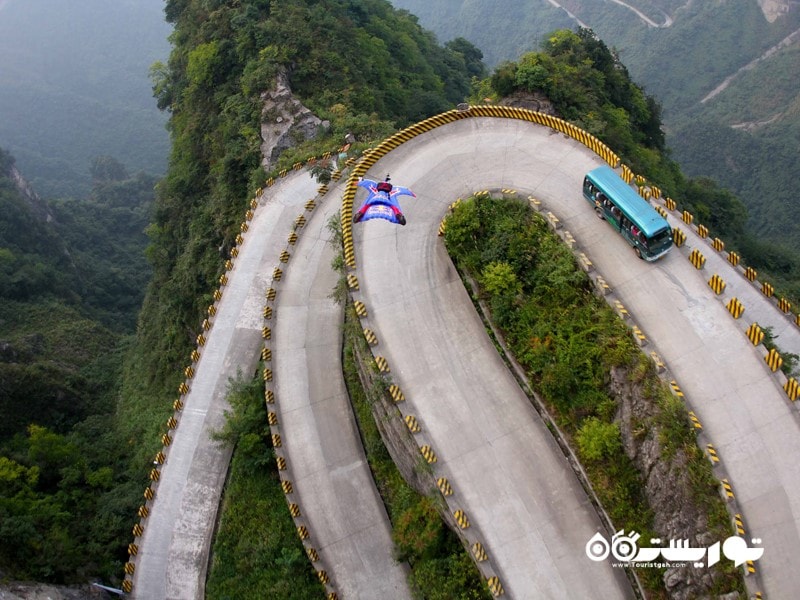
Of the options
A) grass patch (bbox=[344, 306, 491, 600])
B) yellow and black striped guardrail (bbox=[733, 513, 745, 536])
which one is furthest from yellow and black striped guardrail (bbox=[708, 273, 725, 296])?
grass patch (bbox=[344, 306, 491, 600])

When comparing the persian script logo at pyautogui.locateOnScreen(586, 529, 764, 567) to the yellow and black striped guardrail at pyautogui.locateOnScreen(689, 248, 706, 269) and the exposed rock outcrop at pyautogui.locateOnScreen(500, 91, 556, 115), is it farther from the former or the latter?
the exposed rock outcrop at pyautogui.locateOnScreen(500, 91, 556, 115)

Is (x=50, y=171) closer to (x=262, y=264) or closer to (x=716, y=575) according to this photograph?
(x=262, y=264)

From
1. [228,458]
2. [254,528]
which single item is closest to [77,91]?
[228,458]

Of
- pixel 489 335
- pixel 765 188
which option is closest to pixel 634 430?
pixel 489 335

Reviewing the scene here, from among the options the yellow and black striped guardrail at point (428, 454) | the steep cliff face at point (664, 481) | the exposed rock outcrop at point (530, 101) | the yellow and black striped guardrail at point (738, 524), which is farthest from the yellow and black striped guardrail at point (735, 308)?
the exposed rock outcrop at point (530, 101)

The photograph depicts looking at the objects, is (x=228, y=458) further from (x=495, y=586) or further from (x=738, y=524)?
(x=738, y=524)

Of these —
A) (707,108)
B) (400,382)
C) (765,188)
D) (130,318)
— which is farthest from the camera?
(707,108)

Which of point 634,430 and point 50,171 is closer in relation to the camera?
point 634,430
